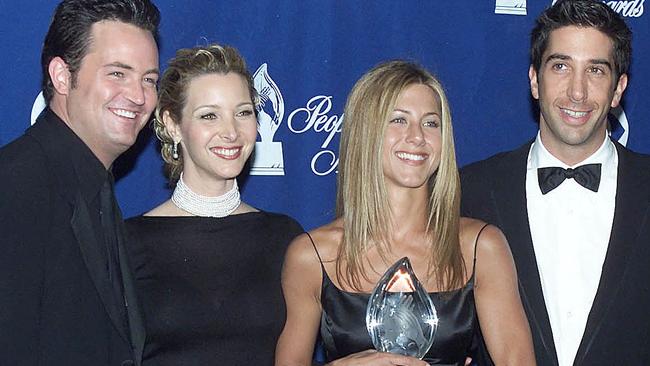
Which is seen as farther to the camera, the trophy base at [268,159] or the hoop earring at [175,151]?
the trophy base at [268,159]

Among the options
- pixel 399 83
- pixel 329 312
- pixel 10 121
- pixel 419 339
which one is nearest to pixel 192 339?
pixel 329 312

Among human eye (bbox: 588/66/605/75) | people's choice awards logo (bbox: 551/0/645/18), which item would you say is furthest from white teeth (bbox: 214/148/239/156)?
people's choice awards logo (bbox: 551/0/645/18)

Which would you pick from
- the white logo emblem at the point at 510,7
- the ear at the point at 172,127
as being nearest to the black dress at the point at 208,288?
the ear at the point at 172,127

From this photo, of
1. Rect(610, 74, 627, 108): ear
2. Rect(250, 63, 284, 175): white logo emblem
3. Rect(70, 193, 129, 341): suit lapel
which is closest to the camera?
Rect(70, 193, 129, 341): suit lapel

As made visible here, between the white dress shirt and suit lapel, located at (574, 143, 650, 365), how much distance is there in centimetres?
6

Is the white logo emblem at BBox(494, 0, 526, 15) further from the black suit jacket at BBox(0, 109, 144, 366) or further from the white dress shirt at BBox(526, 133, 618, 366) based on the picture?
the black suit jacket at BBox(0, 109, 144, 366)

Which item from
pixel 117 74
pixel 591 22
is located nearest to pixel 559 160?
pixel 591 22

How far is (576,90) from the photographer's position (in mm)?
3203

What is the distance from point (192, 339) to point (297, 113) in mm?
1260

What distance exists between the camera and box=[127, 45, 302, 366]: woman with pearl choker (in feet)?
9.97

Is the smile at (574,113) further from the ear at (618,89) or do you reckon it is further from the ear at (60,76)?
the ear at (60,76)

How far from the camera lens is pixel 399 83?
3012mm

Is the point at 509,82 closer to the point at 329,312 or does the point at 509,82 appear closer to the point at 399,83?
the point at 399,83

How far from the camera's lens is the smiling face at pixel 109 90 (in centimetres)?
277
